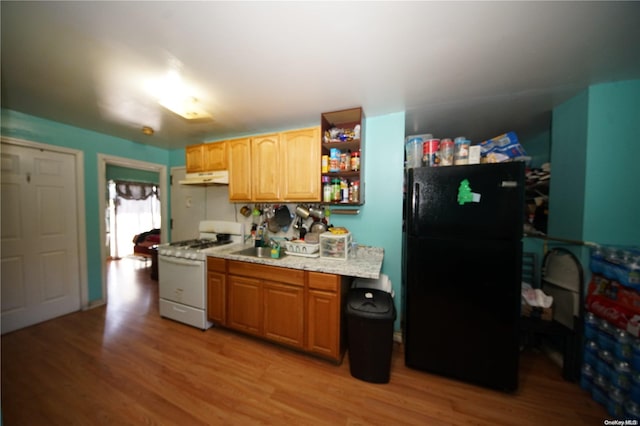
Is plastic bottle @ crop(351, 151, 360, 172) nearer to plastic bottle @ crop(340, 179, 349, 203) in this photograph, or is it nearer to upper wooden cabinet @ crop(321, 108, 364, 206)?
upper wooden cabinet @ crop(321, 108, 364, 206)

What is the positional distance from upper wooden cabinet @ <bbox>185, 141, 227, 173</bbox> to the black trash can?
223 cm

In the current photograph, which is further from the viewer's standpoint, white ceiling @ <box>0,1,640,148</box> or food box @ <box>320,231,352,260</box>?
food box @ <box>320,231,352,260</box>

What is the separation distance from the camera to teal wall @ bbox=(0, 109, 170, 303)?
2.18 m

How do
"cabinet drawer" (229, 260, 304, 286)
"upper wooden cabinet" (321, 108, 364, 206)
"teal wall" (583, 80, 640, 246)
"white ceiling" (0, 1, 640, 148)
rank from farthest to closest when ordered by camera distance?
"upper wooden cabinet" (321, 108, 364, 206), "cabinet drawer" (229, 260, 304, 286), "teal wall" (583, 80, 640, 246), "white ceiling" (0, 1, 640, 148)

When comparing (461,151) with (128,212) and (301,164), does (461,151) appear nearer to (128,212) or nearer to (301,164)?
(301,164)

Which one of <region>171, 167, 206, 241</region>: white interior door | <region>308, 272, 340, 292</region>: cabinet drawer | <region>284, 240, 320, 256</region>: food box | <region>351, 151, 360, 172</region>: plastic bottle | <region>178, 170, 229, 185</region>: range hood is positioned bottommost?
<region>308, 272, 340, 292</region>: cabinet drawer

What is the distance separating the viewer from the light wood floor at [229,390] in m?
1.29

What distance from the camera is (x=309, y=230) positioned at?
2334 millimetres

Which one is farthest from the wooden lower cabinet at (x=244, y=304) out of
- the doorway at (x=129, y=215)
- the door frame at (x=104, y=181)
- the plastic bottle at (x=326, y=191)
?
the doorway at (x=129, y=215)

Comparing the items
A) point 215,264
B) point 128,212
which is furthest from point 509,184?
point 128,212

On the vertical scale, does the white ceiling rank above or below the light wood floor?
above

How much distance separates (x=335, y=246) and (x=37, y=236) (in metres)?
3.38

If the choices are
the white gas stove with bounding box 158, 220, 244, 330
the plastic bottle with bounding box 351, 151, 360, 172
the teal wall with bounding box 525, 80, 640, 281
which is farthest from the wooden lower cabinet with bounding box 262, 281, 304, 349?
the teal wall with bounding box 525, 80, 640, 281

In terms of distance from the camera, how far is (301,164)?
2100 millimetres
